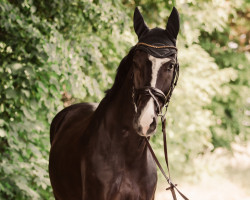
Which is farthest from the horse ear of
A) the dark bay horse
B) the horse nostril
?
the horse nostril

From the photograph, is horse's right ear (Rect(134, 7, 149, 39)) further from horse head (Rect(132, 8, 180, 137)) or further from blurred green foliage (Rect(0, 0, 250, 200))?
blurred green foliage (Rect(0, 0, 250, 200))

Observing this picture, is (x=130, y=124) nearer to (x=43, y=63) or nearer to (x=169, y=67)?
(x=169, y=67)

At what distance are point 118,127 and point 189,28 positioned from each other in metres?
5.38

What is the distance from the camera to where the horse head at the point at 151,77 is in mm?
2760

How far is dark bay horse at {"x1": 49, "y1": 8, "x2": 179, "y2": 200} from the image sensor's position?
9.50 ft

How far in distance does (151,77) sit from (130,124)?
52 centimetres

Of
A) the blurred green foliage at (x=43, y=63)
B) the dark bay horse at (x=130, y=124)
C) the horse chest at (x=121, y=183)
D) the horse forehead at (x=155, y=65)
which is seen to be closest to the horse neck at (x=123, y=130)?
the dark bay horse at (x=130, y=124)

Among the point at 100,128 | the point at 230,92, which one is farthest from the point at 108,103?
the point at 230,92

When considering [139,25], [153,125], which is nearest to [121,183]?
[153,125]

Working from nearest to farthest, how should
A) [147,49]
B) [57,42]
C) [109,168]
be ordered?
[147,49] → [109,168] → [57,42]

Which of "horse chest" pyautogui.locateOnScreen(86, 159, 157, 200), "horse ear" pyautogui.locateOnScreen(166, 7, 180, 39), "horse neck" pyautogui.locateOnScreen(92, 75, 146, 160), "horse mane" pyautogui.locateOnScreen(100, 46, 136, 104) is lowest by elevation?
"horse chest" pyautogui.locateOnScreen(86, 159, 157, 200)

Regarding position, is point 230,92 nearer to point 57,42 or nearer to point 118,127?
point 57,42

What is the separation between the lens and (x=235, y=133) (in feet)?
45.5

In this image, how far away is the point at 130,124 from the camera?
3.24m
